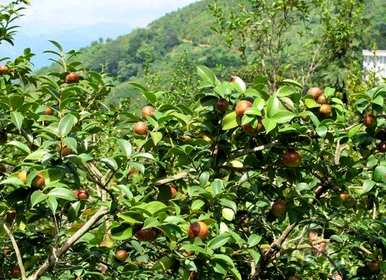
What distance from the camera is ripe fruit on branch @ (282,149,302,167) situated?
2.50 meters

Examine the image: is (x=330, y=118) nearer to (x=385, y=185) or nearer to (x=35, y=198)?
(x=385, y=185)

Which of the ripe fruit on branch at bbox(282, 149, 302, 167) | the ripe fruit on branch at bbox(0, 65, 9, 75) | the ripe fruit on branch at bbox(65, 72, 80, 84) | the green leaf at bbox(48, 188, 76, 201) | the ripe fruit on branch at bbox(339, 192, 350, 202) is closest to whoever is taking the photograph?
the green leaf at bbox(48, 188, 76, 201)

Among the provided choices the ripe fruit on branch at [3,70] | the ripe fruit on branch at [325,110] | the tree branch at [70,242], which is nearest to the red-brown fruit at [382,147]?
the ripe fruit on branch at [325,110]

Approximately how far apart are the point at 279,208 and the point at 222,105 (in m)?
0.55

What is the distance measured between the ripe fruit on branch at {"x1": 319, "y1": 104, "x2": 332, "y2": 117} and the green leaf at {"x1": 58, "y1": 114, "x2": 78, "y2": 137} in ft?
3.49

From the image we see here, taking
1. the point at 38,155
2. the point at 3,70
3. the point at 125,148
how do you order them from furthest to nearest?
1. the point at 3,70
2. the point at 125,148
3. the point at 38,155

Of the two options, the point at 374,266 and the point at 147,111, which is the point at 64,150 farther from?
the point at 374,266

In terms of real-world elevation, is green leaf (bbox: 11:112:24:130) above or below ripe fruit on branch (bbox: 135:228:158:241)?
above

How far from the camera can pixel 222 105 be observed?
2.55 meters

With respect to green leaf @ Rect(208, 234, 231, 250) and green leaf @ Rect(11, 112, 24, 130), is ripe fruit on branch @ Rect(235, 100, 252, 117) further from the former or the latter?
green leaf @ Rect(11, 112, 24, 130)

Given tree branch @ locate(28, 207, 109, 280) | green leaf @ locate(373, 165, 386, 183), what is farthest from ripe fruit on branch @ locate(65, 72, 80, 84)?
green leaf @ locate(373, 165, 386, 183)

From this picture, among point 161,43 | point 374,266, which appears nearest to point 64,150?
point 374,266

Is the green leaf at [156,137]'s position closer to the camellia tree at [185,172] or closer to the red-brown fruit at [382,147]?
the camellia tree at [185,172]

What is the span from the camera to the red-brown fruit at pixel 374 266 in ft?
10.4
